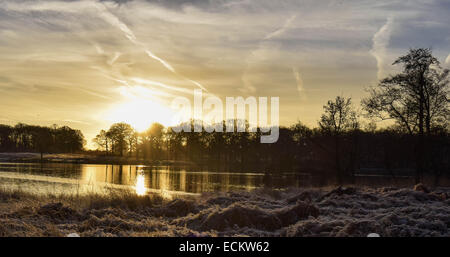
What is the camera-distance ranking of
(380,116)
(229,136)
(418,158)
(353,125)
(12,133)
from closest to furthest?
1. (418,158)
2. (380,116)
3. (353,125)
4. (229,136)
5. (12,133)

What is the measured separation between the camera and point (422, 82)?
92.9 ft

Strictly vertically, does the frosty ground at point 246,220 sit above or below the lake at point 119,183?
above

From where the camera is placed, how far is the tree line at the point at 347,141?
28891 mm

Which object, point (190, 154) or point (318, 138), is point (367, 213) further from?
point (190, 154)

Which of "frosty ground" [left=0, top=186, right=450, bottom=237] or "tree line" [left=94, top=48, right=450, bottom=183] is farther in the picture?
"tree line" [left=94, top=48, right=450, bottom=183]

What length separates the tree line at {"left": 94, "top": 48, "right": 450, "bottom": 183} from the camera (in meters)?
28.9

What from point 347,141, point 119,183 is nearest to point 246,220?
point 119,183

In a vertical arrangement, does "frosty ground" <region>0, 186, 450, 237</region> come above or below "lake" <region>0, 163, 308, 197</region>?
above

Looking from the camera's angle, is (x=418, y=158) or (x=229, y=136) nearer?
(x=418, y=158)

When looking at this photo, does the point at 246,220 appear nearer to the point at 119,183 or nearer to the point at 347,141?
the point at 119,183

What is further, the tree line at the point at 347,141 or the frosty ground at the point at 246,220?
the tree line at the point at 347,141

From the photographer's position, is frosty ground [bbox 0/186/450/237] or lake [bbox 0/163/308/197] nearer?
frosty ground [bbox 0/186/450/237]
